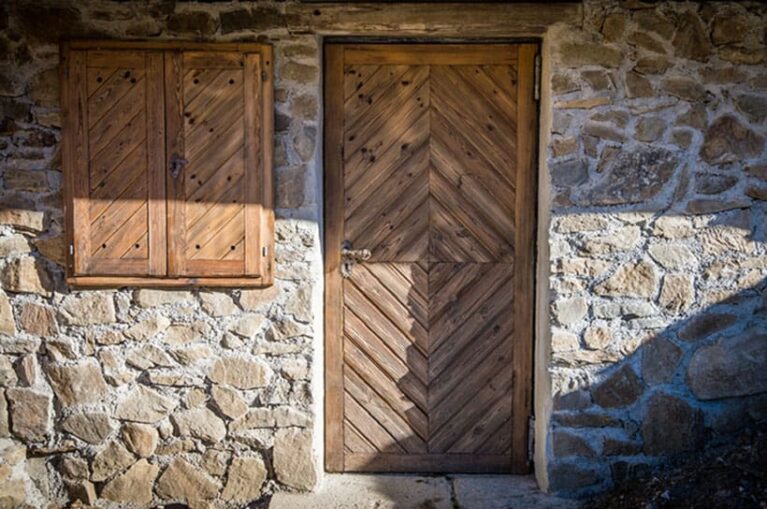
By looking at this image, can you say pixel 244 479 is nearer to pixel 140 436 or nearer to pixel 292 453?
pixel 292 453

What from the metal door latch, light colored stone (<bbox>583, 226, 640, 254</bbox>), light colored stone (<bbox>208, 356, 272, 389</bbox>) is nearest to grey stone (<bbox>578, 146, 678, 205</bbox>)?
light colored stone (<bbox>583, 226, 640, 254</bbox>)

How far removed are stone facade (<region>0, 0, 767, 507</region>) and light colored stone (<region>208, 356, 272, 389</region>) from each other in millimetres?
10

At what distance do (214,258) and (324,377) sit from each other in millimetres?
928

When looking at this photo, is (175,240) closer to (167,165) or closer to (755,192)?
(167,165)

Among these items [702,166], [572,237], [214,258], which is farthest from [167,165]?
[702,166]

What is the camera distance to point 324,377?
4.34 m

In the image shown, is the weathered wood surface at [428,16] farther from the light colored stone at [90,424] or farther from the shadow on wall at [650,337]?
the light colored stone at [90,424]

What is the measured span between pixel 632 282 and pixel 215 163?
2.23 meters

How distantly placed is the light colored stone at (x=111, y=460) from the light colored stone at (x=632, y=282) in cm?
263

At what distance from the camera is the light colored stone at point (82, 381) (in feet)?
13.3

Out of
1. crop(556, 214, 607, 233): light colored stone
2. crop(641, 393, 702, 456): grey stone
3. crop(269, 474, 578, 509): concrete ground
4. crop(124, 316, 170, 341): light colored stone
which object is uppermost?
crop(556, 214, 607, 233): light colored stone

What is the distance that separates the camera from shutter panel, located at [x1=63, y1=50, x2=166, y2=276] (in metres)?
3.93

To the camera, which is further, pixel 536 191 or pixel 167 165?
pixel 536 191

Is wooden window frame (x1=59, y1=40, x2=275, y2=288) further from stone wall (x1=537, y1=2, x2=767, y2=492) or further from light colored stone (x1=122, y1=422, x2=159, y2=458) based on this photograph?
stone wall (x1=537, y1=2, x2=767, y2=492)
